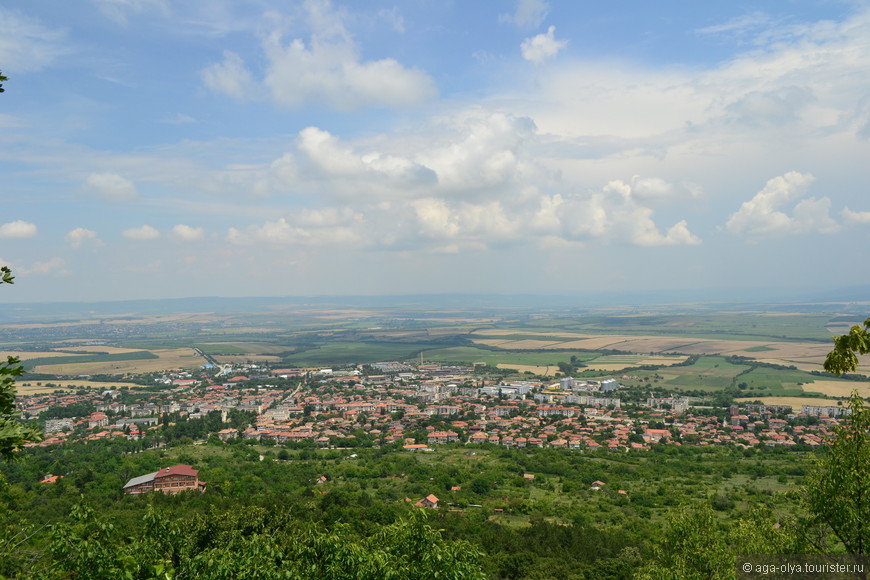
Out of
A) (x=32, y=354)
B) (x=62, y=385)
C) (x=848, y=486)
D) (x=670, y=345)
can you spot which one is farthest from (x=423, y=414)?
(x=32, y=354)

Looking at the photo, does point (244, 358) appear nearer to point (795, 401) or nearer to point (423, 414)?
point (423, 414)

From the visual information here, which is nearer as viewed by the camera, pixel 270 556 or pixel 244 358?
pixel 270 556

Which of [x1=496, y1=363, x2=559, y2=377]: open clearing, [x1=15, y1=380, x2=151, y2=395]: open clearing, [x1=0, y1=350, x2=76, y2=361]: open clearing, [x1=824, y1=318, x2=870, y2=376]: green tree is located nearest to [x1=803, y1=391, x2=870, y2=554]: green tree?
[x1=824, y1=318, x2=870, y2=376]: green tree

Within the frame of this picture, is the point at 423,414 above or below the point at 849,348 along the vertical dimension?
below

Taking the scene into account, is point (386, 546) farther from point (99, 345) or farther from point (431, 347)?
point (99, 345)

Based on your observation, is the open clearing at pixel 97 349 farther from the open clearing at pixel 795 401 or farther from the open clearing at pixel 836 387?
the open clearing at pixel 836 387

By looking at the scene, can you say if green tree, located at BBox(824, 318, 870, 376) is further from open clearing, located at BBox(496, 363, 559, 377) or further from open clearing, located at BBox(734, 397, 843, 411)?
open clearing, located at BBox(496, 363, 559, 377)

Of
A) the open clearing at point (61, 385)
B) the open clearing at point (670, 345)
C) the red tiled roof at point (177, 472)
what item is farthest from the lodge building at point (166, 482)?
the open clearing at point (670, 345)

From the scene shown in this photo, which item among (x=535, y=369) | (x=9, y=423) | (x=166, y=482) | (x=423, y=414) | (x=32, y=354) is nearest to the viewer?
(x=9, y=423)
